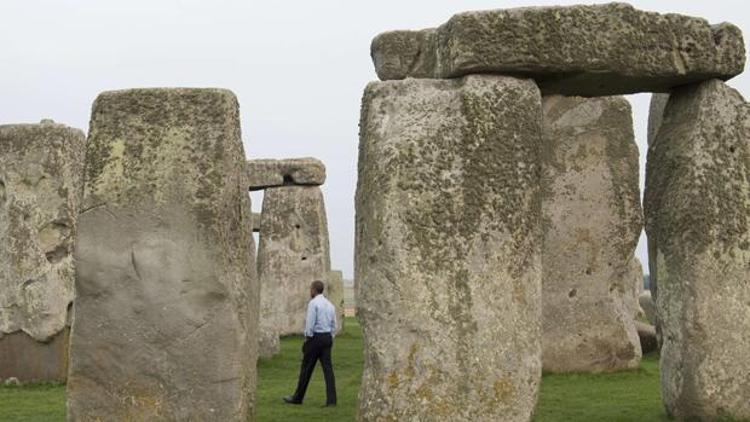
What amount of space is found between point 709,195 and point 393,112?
2408 mm

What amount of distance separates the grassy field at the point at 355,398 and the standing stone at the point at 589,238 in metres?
0.32

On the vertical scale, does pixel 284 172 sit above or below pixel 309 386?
above

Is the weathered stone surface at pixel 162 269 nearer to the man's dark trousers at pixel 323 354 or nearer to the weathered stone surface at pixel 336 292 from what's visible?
the man's dark trousers at pixel 323 354

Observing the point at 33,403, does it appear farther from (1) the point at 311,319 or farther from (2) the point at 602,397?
(2) the point at 602,397

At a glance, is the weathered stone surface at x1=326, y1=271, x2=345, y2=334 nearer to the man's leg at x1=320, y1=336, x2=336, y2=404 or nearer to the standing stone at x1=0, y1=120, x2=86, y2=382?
the standing stone at x1=0, y1=120, x2=86, y2=382

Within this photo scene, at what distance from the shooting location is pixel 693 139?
8.91 m

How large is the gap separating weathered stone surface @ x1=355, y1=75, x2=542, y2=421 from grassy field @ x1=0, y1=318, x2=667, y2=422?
169 cm

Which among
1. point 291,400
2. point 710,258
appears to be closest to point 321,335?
point 291,400

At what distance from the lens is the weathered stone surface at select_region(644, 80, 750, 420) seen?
8828 mm

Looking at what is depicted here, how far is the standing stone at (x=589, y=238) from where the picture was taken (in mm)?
12625

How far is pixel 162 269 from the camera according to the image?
27.1ft

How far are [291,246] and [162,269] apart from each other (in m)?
11.6

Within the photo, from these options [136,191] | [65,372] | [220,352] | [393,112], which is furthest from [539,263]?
[65,372]

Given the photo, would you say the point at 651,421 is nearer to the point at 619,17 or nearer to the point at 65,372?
the point at 619,17
